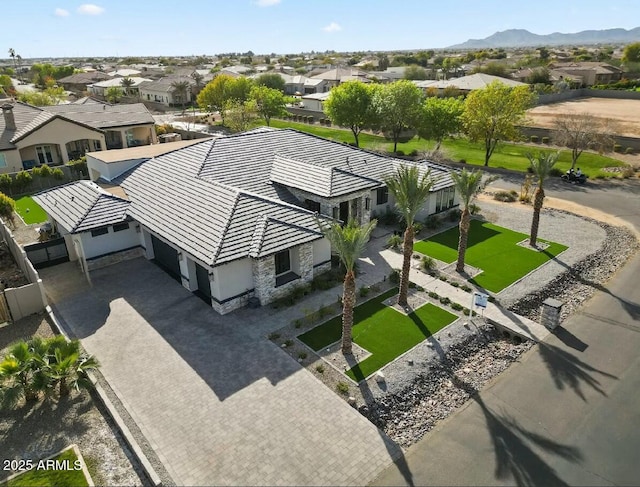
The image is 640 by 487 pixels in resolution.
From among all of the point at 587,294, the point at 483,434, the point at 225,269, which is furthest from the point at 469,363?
the point at 225,269

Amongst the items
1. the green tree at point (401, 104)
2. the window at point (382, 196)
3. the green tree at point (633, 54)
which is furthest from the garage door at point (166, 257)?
the green tree at point (633, 54)

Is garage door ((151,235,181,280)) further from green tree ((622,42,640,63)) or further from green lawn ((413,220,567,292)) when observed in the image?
green tree ((622,42,640,63))

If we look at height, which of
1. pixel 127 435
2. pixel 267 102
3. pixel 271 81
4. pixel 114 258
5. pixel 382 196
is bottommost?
pixel 127 435

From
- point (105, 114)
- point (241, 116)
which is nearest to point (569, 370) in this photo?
point (241, 116)

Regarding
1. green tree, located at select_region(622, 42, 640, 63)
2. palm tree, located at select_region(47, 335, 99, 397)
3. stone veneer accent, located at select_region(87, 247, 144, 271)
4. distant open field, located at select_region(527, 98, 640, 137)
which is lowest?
stone veneer accent, located at select_region(87, 247, 144, 271)

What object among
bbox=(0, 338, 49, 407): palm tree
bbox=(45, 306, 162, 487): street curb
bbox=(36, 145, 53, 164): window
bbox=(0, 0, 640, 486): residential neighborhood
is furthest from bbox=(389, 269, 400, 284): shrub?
bbox=(36, 145, 53, 164): window

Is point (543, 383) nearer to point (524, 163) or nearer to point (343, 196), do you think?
point (343, 196)

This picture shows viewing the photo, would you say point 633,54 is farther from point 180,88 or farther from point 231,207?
point 231,207
